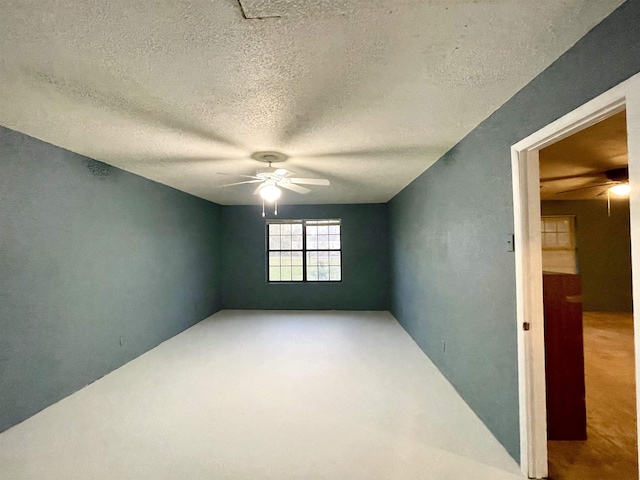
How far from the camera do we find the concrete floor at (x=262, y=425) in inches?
70.8

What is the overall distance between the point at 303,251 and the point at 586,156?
4790 millimetres

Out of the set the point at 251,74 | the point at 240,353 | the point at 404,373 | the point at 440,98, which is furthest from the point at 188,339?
the point at 440,98

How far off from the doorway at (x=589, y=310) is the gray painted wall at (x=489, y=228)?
1.23ft

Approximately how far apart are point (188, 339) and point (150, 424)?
2.22m

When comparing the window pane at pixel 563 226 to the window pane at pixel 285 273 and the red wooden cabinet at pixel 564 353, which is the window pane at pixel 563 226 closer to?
the red wooden cabinet at pixel 564 353

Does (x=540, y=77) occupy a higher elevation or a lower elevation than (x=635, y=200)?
higher

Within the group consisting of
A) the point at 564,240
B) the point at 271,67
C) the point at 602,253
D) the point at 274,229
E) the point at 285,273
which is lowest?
the point at 285,273

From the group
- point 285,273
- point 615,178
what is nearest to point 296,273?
point 285,273

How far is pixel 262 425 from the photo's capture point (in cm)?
223

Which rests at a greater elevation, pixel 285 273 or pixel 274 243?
pixel 274 243

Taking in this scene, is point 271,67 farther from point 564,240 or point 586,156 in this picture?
point 564,240

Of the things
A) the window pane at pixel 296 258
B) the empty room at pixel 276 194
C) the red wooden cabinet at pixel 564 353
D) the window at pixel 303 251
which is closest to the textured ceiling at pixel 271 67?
the empty room at pixel 276 194

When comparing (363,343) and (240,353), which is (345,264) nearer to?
(363,343)

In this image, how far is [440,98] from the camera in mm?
1827
